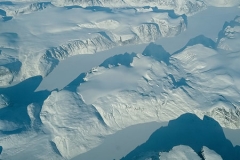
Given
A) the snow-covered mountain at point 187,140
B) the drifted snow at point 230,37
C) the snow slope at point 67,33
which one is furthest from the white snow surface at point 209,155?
the snow slope at point 67,33

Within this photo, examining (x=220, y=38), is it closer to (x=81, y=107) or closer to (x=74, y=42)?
(x=74, y=42)

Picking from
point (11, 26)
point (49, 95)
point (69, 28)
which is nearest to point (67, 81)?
point (49, 95)

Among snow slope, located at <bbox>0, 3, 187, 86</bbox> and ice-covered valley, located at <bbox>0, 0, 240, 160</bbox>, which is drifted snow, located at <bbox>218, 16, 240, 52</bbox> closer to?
ice-covered valley, located at <bbox>0, 0, 240, 160</bbox>

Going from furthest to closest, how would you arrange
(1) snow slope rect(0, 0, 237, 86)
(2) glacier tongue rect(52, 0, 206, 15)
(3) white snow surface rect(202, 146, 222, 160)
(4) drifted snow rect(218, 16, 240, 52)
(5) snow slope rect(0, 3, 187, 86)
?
(2) glacier tongue rect(52, 0, 206, 15), (4) drifted snow rect(218, 16, 240, 52), (1) snow slope rect(0, 0, 237, 86), (5) snow slope rect(0, 3, 187, 86), (3) white snow surface rect(202, 146, 222, 160)

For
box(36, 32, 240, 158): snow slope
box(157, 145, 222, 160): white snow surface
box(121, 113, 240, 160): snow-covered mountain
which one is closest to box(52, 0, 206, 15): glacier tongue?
box(36, 32, 240, 158): snow slope

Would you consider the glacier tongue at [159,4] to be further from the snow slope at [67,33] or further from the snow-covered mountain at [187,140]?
the snow-covered mountain at [187,140]

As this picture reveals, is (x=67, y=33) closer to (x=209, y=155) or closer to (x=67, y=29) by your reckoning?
(x=67, y=29)

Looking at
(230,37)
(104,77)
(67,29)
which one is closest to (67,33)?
(67,29)

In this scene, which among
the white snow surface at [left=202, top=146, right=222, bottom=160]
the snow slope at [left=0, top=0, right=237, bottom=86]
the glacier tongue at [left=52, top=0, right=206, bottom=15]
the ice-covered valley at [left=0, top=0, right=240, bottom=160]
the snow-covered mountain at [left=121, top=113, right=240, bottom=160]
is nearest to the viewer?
the white snow surface at [left=202, top=146, right=222, bottom=160]
